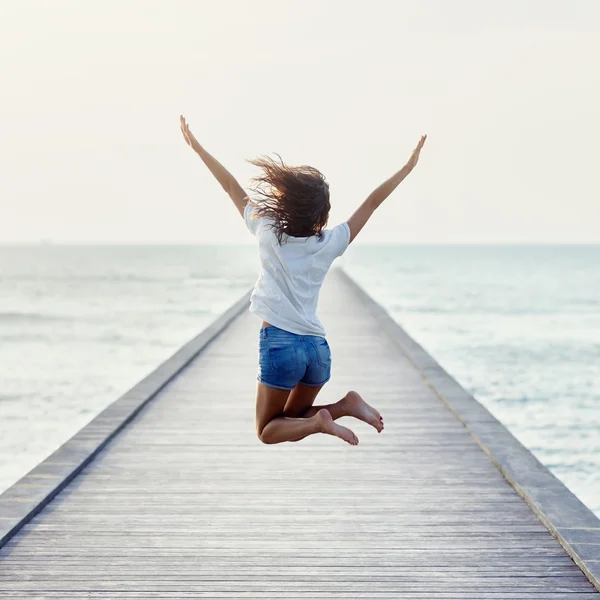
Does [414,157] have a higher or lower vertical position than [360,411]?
higher

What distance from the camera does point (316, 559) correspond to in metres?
3.67

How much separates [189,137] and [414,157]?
880mm

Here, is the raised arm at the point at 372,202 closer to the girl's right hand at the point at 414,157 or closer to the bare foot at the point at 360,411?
the girl's right hand at the point at 414,157

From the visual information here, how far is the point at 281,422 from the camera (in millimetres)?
3074

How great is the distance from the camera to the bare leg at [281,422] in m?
3.00

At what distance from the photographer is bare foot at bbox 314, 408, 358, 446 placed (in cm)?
296

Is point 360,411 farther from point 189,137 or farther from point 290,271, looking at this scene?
point 189,137

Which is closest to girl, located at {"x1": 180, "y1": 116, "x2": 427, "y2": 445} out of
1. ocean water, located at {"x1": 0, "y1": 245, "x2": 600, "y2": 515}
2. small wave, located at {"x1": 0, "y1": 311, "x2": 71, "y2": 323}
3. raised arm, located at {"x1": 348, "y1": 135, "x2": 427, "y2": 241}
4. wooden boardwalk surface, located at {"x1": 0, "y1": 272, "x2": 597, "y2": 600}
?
raised arm, located at {"x1": 348, "y1": 135, "x2": 427, "y2": 241}

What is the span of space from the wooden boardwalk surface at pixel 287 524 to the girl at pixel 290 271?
81cm

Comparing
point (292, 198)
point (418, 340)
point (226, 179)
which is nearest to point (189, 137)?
point (226, 179)

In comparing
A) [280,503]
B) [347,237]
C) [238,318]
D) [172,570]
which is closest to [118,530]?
[172,570]

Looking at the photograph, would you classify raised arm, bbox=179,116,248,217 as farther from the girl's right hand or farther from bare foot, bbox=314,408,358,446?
bare foot, bbox=314,408,358,446

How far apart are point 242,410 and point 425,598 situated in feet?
12.6

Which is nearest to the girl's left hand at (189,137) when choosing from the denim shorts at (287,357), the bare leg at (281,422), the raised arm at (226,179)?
the raised arm at (226,179)
